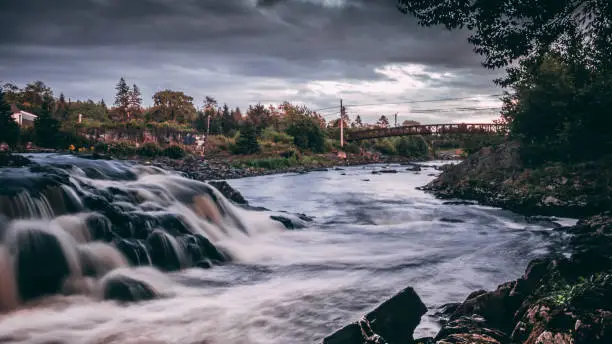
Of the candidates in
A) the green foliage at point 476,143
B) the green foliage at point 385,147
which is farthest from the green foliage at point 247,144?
the green foliage at point 385,147

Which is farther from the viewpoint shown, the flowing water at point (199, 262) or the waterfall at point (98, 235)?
the waterfall at point (98, 235)

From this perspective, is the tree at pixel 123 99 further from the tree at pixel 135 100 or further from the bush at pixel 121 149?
the bush at pixel 121 149

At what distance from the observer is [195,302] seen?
7.23 m

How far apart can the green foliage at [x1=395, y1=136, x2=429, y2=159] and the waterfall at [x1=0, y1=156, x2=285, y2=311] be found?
7503cm

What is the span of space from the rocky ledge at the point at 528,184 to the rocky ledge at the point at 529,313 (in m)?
12.3

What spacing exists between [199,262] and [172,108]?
79.5 m

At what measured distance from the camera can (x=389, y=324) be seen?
16.1ft

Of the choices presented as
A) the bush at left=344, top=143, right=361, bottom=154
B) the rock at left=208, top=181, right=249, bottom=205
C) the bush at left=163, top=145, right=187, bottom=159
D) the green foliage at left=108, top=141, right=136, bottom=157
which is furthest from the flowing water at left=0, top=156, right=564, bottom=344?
the bush at left=344, top=143, right=361, bottom=154

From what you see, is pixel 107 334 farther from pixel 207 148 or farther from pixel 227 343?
pixel 207 148

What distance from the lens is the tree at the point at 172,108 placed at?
8306 cm

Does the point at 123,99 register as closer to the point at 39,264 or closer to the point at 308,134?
the point at 308,134

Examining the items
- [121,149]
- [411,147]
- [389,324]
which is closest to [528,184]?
[389,324]

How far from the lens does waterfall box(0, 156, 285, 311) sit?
7154 millimetres

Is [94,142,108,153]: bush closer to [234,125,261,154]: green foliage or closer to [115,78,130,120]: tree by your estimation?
[234,125,261,154]: green foliage
